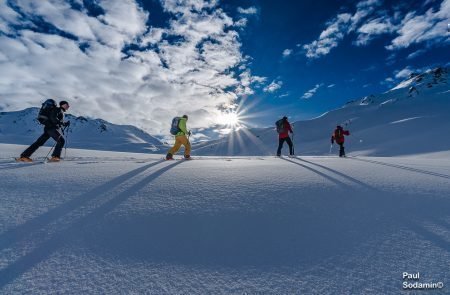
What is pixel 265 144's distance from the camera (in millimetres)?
62500

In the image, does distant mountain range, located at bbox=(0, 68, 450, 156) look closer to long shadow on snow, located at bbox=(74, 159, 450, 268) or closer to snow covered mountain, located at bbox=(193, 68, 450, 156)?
snow covered mountain, located at bbox=(193, 68, 450, 156)

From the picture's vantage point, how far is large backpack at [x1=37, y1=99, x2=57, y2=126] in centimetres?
691

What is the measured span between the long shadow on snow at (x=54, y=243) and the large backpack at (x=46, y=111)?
529 centimetres

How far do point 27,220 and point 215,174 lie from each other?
9.60ft

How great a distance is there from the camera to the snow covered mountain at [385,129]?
2548 centimetres

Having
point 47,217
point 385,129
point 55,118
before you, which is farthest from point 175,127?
point 385,129

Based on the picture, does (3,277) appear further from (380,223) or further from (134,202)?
(380,223)

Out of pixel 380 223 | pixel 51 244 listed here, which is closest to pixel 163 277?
pixel 51 244

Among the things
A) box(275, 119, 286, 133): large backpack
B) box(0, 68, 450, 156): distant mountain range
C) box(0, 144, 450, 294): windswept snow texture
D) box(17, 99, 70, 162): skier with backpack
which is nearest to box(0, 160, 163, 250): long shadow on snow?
box(0, 144, 450, 294): windswept snow texture

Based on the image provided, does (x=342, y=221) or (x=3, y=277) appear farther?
(x=342, y=221)

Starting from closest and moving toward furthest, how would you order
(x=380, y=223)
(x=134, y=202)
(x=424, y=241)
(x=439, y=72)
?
(x=424, y=241) < (x=380, y=223) < (x=134, y=202) < (x=439, y=72)

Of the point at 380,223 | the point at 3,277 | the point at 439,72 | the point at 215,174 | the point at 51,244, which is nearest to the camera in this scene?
the point at 3,277

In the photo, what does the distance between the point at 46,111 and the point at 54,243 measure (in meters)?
6.15

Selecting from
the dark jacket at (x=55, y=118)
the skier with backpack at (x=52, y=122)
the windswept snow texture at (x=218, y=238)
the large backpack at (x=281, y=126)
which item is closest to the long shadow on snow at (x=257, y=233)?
the windswept snow texture at (x=218, y=238)
